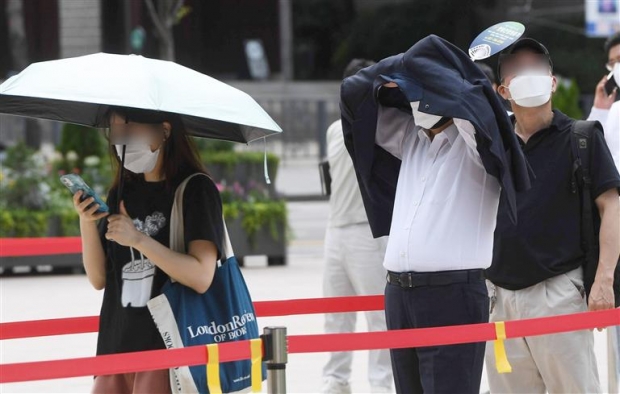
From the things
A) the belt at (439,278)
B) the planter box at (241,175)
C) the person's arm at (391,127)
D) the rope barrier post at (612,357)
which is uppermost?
the person's arm at (391,127)

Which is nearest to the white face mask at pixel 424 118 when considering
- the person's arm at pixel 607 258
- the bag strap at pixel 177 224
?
the bag strap at pixel 177 224

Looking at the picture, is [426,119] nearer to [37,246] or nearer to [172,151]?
[172,151]

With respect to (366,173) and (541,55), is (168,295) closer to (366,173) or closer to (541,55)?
(366,173)

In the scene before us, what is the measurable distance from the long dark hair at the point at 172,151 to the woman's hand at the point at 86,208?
0.17 meters

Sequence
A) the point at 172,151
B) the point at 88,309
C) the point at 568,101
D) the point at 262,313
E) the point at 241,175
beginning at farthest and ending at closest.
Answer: the point at 568,101 → the point at 241,175 → the point at 88,309 → the point at 262,313 → the point at 172,151

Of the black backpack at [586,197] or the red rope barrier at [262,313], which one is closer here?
the red rope barrier at [262,313]

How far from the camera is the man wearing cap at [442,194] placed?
3.88 metres

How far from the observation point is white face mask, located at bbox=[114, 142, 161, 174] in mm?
3988

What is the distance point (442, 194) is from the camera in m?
4.01

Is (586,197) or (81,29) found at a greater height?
(81,29)

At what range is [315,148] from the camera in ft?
87.4

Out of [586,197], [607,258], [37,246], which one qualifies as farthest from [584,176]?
[37,246]

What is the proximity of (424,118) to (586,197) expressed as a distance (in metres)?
1.03

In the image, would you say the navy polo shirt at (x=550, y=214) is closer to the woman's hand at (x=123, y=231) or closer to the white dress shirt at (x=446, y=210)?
the white dress shirt at (x=446, y=210)
